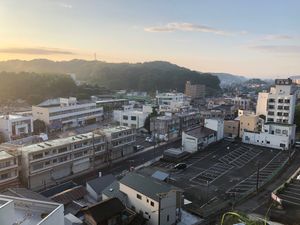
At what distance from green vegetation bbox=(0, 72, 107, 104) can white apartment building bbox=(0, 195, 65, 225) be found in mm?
47954

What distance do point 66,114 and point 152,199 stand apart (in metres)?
26.4

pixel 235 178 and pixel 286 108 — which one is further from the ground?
pixel 286 108

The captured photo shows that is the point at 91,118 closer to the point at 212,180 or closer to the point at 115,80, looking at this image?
the point at 212,180

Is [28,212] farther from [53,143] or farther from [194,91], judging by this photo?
[194,91]

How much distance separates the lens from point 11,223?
7488 mm

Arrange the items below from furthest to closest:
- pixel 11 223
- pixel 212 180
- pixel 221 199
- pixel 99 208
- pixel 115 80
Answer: pixel 115 80 → pixel 212 180 → pixel 221 199 → pixel 99 208 → pixel 11 223

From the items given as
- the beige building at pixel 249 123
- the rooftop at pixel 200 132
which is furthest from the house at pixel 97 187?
the beige building at pixel 249 123

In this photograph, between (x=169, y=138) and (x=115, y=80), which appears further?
(x=115, y=80)

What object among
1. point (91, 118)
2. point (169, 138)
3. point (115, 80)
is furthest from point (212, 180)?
point (115, 80)

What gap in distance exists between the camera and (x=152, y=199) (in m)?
13.9

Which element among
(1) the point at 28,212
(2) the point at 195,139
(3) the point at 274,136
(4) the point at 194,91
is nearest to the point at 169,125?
(2) the point at 195,139

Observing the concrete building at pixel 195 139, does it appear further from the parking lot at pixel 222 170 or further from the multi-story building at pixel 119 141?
the multi-story building at pixel 119 141

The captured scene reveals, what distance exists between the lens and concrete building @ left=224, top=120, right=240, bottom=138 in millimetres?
32438

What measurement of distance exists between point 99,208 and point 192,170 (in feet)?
34.1
